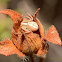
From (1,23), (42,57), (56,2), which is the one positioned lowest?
(42,57)

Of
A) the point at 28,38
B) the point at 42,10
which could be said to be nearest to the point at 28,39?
the point at 28,38

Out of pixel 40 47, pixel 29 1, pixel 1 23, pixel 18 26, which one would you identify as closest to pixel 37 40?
pixel 40 47

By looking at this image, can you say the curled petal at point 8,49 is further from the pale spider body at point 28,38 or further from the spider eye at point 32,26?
the spider eye at point 32,26

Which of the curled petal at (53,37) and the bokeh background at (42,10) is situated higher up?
the bokeh background at (42,10)

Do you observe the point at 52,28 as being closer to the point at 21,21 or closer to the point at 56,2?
the point at 21,21

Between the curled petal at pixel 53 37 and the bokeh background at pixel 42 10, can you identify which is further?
the bokeh background at pixel 42 10

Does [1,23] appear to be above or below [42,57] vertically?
above

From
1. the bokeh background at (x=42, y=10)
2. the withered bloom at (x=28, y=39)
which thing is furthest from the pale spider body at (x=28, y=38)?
the bokeh background at (x=42, y=10)

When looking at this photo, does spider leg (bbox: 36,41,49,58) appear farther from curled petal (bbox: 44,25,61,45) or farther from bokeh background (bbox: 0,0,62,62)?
bokeh background (bbox: 0,0,62,62)
